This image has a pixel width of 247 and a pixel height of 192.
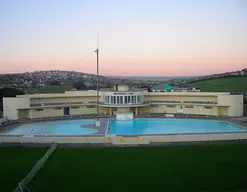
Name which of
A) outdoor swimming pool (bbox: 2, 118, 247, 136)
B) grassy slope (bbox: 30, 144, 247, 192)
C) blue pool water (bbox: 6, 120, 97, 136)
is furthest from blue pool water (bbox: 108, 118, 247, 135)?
grassy slope (bbox: 30, 144, 247, 192)

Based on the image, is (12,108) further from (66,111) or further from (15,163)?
(15,163)

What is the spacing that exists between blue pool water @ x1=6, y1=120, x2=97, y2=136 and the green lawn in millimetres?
4337

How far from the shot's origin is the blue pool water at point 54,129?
67.9 ft

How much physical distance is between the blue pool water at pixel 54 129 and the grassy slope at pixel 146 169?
5085 millimetres

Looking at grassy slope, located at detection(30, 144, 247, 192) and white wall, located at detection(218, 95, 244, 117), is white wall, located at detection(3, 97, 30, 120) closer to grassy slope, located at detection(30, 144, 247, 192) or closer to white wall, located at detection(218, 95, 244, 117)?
grassy slope, located at detection(30, 144, 247, 192)

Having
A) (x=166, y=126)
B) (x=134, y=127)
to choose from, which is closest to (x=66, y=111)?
(x=134, y=127)

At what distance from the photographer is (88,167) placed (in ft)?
42.1

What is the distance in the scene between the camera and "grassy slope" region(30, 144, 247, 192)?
1048cm

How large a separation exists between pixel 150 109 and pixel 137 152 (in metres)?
16.9

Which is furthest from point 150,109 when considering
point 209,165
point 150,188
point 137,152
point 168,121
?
point 150,188

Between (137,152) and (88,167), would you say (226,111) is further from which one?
(88,167)

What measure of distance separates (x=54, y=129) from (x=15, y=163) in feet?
30.0

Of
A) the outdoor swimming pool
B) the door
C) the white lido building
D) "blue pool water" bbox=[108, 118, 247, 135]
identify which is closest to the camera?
the outdoor swimming pool

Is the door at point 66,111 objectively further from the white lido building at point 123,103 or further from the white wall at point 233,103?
the white wall at point 233,103
